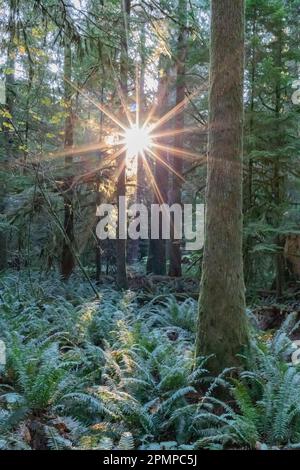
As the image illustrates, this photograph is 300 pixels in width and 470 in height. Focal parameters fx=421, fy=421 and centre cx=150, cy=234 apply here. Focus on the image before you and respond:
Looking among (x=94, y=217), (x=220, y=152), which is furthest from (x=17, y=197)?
(x=220, y=152)

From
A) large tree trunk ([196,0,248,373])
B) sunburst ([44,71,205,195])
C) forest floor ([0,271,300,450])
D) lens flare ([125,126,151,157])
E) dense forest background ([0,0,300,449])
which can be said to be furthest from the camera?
lens flare ([125,126,151,157])

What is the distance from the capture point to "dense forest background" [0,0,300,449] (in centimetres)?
378

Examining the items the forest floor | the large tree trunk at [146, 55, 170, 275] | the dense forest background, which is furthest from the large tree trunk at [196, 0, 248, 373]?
the large tree trunk at [146, 55, 170, 275]

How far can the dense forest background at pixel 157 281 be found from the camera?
3781 mm

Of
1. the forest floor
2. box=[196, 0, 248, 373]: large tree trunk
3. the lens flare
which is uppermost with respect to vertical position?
the lens flare

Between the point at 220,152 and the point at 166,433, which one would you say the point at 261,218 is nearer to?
the point at 220,152

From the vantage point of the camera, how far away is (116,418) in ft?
12.5

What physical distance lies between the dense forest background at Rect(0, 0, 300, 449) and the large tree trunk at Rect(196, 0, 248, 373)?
15mm

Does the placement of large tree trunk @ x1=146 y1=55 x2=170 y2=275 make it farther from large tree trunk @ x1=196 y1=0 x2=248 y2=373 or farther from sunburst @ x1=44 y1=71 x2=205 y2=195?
large tree trunk @ x1=196 y1=0 x2=248 y2=373

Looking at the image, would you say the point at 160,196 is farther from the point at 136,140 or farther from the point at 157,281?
the point at 157,281

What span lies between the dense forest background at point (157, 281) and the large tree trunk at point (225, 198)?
1 cm

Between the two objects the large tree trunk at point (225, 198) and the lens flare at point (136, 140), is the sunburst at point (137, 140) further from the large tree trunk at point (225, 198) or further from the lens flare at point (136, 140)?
the large tree trunk at point (225, 198)

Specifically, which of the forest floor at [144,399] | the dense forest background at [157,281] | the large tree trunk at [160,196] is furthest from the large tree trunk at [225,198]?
the large tree trunk at [160,196]
